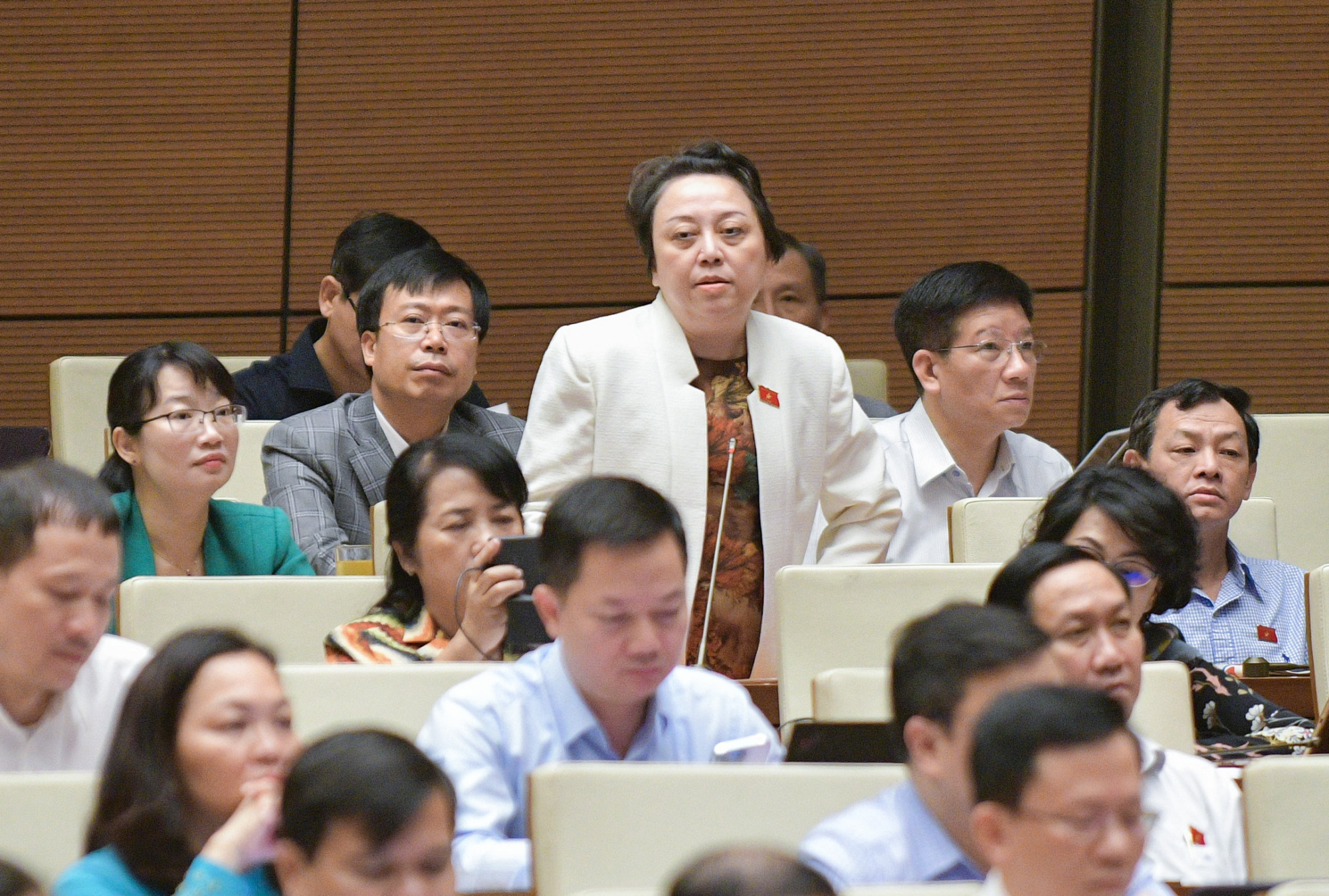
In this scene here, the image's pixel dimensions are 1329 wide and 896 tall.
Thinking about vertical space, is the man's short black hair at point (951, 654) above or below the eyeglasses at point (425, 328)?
below

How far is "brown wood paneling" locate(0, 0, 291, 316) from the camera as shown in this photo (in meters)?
4.62

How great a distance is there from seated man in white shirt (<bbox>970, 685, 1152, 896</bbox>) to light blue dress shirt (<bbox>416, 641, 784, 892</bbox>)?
593 millimetres

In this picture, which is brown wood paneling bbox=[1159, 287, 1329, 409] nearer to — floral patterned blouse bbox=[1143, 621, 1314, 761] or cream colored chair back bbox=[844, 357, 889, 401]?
cream colored chair back bbox=[844, 357, 889, 401]

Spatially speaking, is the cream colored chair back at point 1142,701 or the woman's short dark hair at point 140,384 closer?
the cream colored chair back at point 1142,701

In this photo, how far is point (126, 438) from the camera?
120 inches

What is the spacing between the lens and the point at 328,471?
3.35 metres

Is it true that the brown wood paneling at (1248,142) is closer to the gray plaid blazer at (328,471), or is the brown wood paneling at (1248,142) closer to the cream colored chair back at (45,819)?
the gray plaid blazer at (328,471)

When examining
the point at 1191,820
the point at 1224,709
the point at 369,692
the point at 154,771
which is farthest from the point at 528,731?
the point at 1224,709

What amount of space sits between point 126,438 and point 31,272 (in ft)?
6.16

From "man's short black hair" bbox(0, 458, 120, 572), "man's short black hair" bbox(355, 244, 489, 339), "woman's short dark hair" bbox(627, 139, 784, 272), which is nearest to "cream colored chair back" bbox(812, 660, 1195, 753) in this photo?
"man's short black hair" bbox(0, 458, 120, 572)

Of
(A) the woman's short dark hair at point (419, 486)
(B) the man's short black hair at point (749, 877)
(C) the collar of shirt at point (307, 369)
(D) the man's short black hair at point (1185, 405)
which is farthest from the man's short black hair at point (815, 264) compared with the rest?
(B) the man's short black hair at point (749, 877)

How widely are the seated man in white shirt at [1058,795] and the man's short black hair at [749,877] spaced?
32 centimetres

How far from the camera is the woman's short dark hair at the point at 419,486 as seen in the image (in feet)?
8.16

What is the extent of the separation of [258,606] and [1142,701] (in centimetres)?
132
